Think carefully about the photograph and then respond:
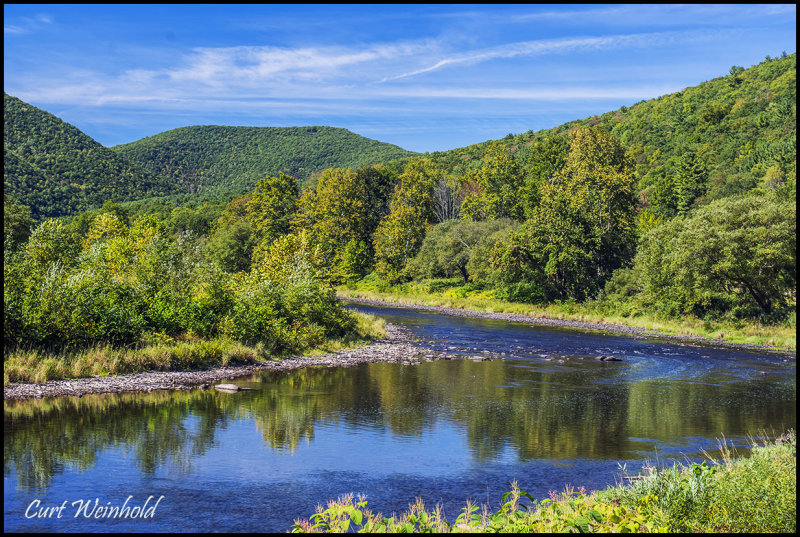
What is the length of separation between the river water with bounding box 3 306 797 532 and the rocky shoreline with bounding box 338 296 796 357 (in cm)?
847

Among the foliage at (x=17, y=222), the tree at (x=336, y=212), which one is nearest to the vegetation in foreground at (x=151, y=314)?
the foliage at (x=17, y=222)

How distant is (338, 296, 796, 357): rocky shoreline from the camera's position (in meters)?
43.0

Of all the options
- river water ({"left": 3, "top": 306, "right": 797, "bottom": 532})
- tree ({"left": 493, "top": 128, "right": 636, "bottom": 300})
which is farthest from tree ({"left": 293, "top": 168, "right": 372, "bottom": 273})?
river water ({"left": 3, "top": 306, "right": 797, "bottom": 532})

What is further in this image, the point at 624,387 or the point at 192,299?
the point at 192,299

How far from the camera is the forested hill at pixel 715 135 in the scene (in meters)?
75.0

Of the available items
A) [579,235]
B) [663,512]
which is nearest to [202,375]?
[663,512]

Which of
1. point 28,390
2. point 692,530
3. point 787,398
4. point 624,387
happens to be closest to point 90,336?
point 28,390

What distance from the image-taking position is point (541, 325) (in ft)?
184

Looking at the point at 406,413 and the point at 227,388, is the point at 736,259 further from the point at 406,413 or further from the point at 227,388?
the point at 227,388

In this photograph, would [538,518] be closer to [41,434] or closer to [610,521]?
[610,521]

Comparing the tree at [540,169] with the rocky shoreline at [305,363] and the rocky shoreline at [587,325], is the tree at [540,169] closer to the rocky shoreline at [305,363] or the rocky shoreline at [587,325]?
the rocky shoreline at [587,325]

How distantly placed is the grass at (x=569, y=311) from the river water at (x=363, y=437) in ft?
38.0

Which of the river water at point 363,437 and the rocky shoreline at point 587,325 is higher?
the river water at point 363,437

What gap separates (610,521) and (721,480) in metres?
3.36
